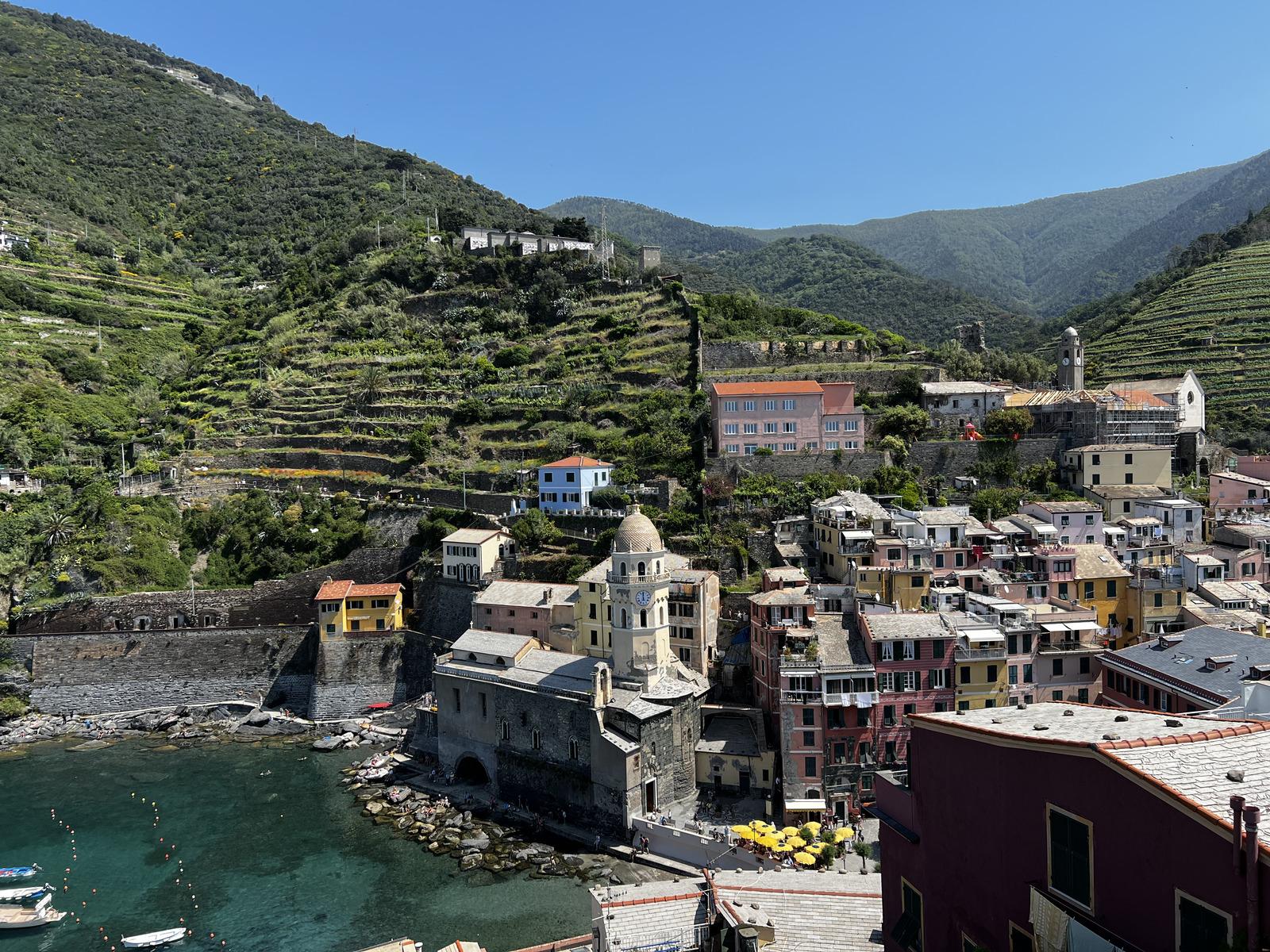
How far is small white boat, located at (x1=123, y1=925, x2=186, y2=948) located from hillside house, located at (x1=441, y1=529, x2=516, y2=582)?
18.9m

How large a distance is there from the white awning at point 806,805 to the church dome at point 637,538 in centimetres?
937

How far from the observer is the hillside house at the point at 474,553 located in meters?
39.9

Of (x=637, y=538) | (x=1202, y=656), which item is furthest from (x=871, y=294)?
(x=1202, y=656)

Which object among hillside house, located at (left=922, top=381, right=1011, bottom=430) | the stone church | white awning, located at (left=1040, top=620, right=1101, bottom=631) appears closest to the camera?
white awning, located at (left=1040, top=620, right=1101, bottom=631)

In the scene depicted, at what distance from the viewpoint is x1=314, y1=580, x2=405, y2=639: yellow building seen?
131 feet

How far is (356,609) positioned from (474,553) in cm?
639

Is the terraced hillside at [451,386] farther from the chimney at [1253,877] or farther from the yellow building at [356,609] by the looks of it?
the chimney at [1253,877]

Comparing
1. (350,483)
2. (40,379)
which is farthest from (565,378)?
(40,379)

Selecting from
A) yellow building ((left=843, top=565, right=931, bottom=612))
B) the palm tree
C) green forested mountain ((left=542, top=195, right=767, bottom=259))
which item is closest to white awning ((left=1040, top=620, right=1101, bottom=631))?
yellow building ((left=843, top=565, right=931, bottom=612))

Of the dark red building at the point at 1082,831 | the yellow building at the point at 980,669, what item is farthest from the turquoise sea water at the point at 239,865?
the dark red building at the point at 1082,831

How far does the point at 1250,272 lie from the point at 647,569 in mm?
60443

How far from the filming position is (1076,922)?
7.36 meters

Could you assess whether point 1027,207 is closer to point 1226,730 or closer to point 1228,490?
point 1228,490

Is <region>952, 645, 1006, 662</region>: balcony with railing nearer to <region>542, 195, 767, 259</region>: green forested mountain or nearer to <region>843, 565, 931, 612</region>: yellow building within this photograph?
<region>843, 565, 931, 612</region>: yellow building
